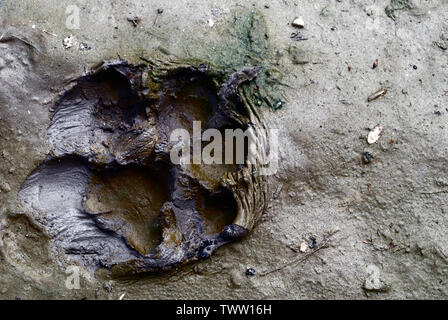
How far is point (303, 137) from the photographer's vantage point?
123 inches

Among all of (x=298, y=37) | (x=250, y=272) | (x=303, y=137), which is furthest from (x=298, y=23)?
(x=250, y=272)

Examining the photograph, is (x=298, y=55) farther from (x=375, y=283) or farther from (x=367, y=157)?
(x=375, y=283)

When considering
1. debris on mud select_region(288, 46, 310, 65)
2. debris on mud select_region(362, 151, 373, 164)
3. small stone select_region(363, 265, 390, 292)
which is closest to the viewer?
small stone select_region(363, 265, 390, 292)

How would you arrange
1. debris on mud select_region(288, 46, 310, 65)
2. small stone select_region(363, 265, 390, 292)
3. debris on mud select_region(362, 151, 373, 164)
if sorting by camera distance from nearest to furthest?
small stone select_region(363, 265, 390, 292) < debris on mud select_region(362, 151, 373, 164) < debris on mud select_region(288, 46, 310, 65)

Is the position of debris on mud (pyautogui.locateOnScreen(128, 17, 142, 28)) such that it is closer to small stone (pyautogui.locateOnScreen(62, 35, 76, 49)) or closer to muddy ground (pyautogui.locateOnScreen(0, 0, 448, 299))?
muddy ground (pyautogui.locateOnScreen(0, 0, 448, 299))

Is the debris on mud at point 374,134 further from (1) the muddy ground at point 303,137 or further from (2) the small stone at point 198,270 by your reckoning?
(2) the small stone at point 198,270

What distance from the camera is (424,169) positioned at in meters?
3.14

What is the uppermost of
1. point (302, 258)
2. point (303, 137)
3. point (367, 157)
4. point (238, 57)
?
point (238, 57)

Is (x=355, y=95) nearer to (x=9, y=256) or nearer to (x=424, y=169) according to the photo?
(x=424, y=169)

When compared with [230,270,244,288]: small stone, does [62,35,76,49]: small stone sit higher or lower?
higher

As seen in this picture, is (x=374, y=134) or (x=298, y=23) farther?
(x=298, y=23)

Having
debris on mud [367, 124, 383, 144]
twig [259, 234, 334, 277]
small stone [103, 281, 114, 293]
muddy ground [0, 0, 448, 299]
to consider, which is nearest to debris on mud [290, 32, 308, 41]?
muddy ground [0, 0, 448, 299]

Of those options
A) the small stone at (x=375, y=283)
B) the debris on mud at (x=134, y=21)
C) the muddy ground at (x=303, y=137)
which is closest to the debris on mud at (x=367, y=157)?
the muddy ground at (x=303, y=137)

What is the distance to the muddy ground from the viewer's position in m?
3.05
